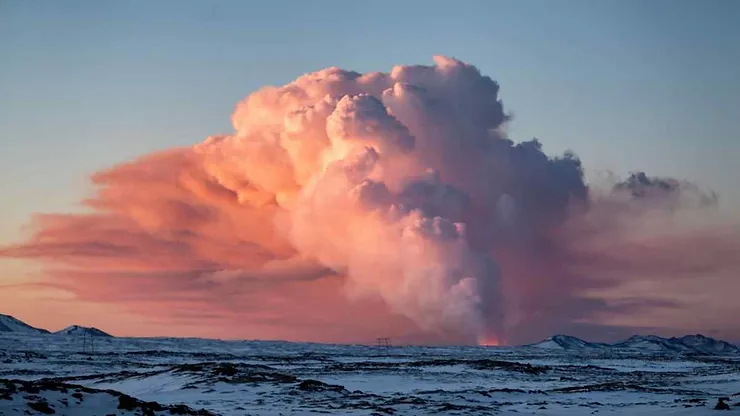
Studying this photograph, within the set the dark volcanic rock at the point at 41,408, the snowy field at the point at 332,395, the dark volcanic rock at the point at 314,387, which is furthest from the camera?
the dark volcanic rock at the point at 314,387

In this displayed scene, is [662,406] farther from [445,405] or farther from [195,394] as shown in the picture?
[195,394]

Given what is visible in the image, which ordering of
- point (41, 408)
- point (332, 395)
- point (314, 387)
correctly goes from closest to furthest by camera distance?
point (41, 408)
point (332, 395)
point (314, 387)

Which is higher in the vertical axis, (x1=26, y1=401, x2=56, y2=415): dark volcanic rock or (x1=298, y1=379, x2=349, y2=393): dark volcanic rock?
(x1=298, y1=379, x2=349, y2=393): dark volcanic rock

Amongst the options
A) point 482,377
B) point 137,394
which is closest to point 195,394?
point 137,394

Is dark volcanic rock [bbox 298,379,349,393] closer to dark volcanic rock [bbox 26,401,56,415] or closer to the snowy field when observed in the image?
the snowy field

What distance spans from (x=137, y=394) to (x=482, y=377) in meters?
35.5

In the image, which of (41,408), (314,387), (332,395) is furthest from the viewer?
(314,387)

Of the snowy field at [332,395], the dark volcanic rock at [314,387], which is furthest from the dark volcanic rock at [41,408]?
the dark volcanic rock at [314,387]

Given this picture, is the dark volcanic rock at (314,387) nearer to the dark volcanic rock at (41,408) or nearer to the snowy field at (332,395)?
the snowy field at (332,395)

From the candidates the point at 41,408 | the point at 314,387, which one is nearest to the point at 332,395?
the point at 314,387

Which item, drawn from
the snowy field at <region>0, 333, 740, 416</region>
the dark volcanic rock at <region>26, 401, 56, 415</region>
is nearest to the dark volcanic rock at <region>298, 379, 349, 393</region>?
the snowy field at <region>0, 333, 740, 416</region>

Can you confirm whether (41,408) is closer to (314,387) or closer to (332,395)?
(332,395)

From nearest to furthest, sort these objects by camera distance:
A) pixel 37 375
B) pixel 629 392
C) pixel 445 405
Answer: pixel 445 405
pixel 629 392
pixel 37 375

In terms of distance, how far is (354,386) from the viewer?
207 feet
